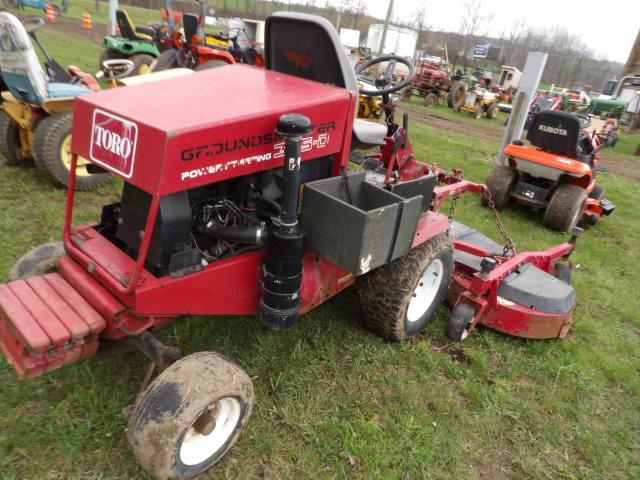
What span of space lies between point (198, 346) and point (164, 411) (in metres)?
0.96

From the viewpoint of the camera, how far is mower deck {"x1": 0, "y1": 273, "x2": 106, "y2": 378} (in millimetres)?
1796

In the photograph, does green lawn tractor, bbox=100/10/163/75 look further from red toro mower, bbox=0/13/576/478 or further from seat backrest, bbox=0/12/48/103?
red toro mower, bbox=0/13/576/478

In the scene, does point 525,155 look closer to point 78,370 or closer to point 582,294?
point 582,294

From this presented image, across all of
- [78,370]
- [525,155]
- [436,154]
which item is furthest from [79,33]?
[78,370]

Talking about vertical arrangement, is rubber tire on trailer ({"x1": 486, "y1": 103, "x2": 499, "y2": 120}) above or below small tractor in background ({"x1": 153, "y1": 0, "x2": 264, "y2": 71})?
below

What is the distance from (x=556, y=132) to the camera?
550 centimetres

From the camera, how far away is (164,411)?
1820mm

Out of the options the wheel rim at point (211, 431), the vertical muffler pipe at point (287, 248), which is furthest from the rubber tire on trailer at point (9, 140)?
the wheel rim at point (211, 431)

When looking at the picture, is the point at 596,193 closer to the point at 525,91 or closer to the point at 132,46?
the point at 525,91

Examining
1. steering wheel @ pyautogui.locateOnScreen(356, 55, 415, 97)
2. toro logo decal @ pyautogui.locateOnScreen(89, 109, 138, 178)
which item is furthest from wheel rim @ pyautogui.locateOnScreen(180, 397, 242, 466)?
steering wheel @ pyautogui.locateOnScreen(356, 55, 415, 97)

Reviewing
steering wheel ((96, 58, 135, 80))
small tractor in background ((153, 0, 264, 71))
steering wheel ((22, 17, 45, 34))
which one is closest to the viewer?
steering wheel ((22, 17, 45, 34))

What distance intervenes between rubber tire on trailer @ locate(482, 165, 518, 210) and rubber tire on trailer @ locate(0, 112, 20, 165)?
525 cm

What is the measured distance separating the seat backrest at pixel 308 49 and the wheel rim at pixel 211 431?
1.72 m

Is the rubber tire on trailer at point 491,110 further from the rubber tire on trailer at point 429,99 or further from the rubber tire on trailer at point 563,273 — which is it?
the rubber tire on trailer at point 563,273
